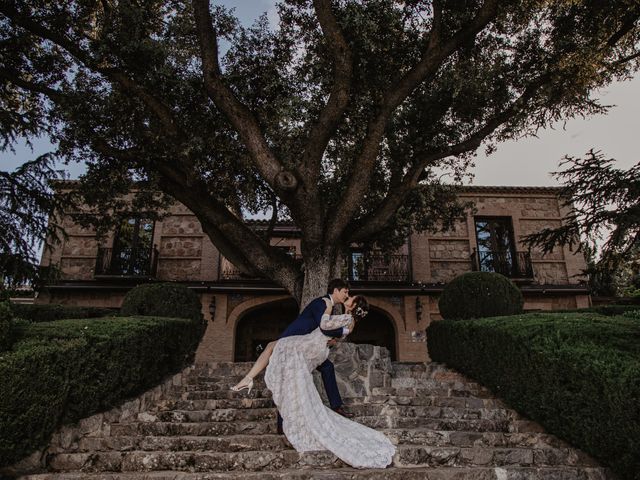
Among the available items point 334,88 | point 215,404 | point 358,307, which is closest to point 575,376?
point 358,307

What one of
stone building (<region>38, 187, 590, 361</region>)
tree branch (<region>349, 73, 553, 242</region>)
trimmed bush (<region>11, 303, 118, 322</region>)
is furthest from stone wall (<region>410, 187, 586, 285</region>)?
trimmed bush (<region>11, 303, 118, 322</region>)

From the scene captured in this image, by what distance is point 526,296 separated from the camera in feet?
49.0

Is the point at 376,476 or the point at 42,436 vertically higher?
the point at 42,436

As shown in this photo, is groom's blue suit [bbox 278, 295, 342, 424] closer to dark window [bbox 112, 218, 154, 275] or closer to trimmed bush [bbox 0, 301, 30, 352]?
trimmed bush [bbox 0, 301, 30, 352]

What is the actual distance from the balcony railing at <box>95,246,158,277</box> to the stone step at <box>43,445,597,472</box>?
10.7 m

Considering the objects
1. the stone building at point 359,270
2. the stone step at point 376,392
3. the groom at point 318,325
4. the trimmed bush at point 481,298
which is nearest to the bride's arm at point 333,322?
the groom at point 318,325

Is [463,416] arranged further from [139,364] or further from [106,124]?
[106,124]

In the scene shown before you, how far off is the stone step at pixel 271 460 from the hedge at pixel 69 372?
515 millimetres

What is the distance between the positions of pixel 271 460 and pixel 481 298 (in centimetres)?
657

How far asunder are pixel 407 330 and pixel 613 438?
1058 centimetres

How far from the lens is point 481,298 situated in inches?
379

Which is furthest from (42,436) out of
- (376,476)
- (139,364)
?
(376,476)

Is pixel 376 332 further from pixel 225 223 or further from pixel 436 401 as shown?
pixel 436 401

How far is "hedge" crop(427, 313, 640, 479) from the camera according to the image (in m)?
3.97
